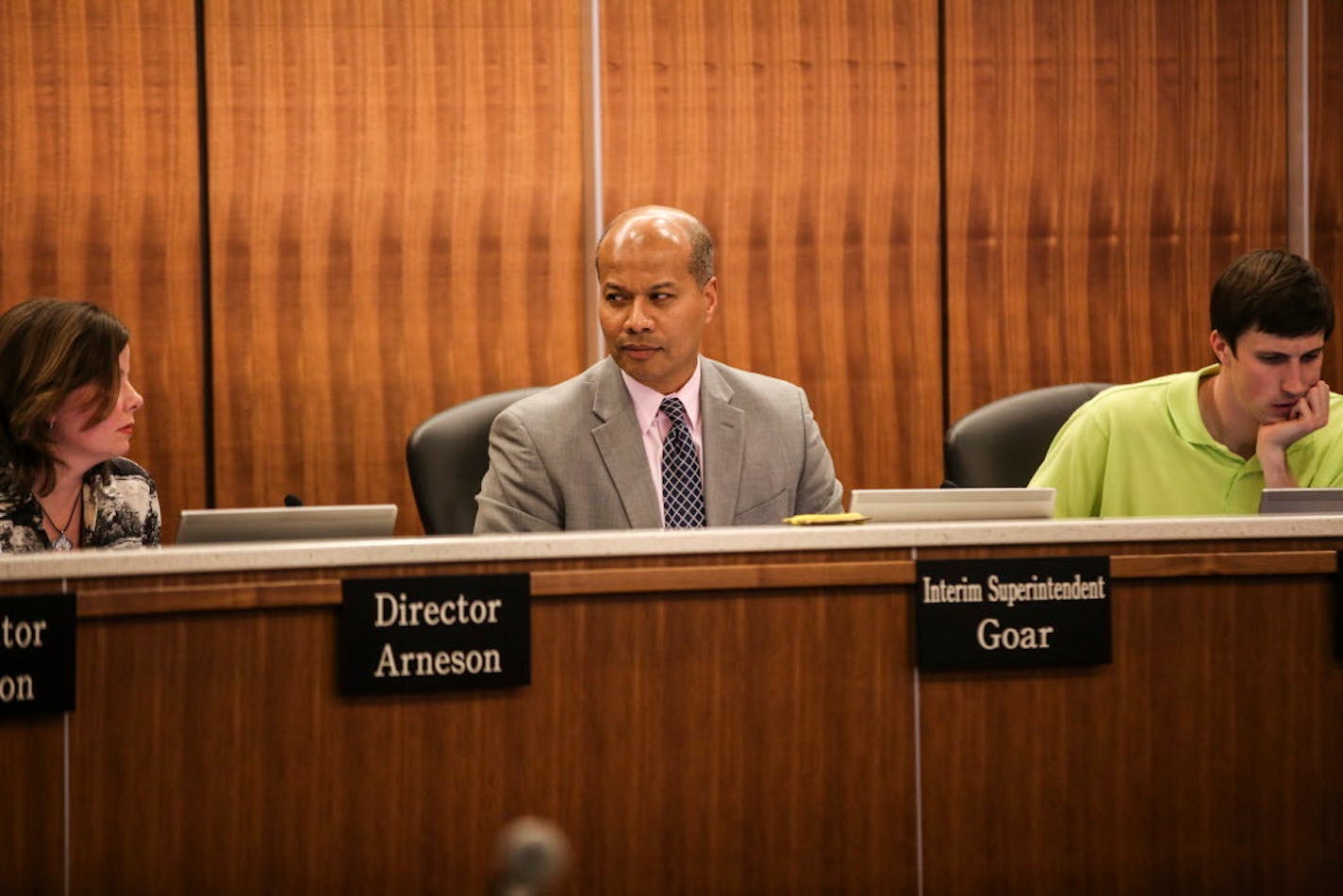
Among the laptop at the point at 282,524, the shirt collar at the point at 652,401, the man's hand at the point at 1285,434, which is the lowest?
the laptop at the point at 282,524

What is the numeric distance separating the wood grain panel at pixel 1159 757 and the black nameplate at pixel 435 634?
448mm

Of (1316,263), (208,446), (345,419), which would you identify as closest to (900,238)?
(1316,263)

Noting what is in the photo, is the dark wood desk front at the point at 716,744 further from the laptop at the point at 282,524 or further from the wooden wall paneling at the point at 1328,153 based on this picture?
the wooden wall paneling at the point at 1328,153

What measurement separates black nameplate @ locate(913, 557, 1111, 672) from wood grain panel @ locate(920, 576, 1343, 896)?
0.08 ft

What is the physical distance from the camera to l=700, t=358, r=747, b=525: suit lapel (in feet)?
7.61

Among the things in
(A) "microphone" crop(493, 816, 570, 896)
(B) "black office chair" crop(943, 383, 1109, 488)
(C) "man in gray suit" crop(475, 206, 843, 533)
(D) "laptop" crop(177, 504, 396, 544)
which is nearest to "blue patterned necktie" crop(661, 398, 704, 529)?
(C) "man in gray suit" crop(475, 206, 843, 533)

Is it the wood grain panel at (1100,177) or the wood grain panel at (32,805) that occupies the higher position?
the wood grain panel at (1100,177)

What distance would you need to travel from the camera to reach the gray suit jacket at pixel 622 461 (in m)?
2.24

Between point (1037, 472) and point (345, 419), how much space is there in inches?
71.9

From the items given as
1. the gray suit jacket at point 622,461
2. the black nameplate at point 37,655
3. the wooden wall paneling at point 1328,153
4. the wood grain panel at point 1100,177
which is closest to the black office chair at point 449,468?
the gray suit jacket at point 622,461

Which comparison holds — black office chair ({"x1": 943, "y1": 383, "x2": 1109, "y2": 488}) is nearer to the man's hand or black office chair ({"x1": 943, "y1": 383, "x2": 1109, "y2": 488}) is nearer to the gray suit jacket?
the gray suit jacket

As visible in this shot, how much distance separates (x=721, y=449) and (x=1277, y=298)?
934 mm

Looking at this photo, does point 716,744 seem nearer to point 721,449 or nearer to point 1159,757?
Result: point 1159,757

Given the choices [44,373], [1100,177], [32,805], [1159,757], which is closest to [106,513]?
[44,373]
